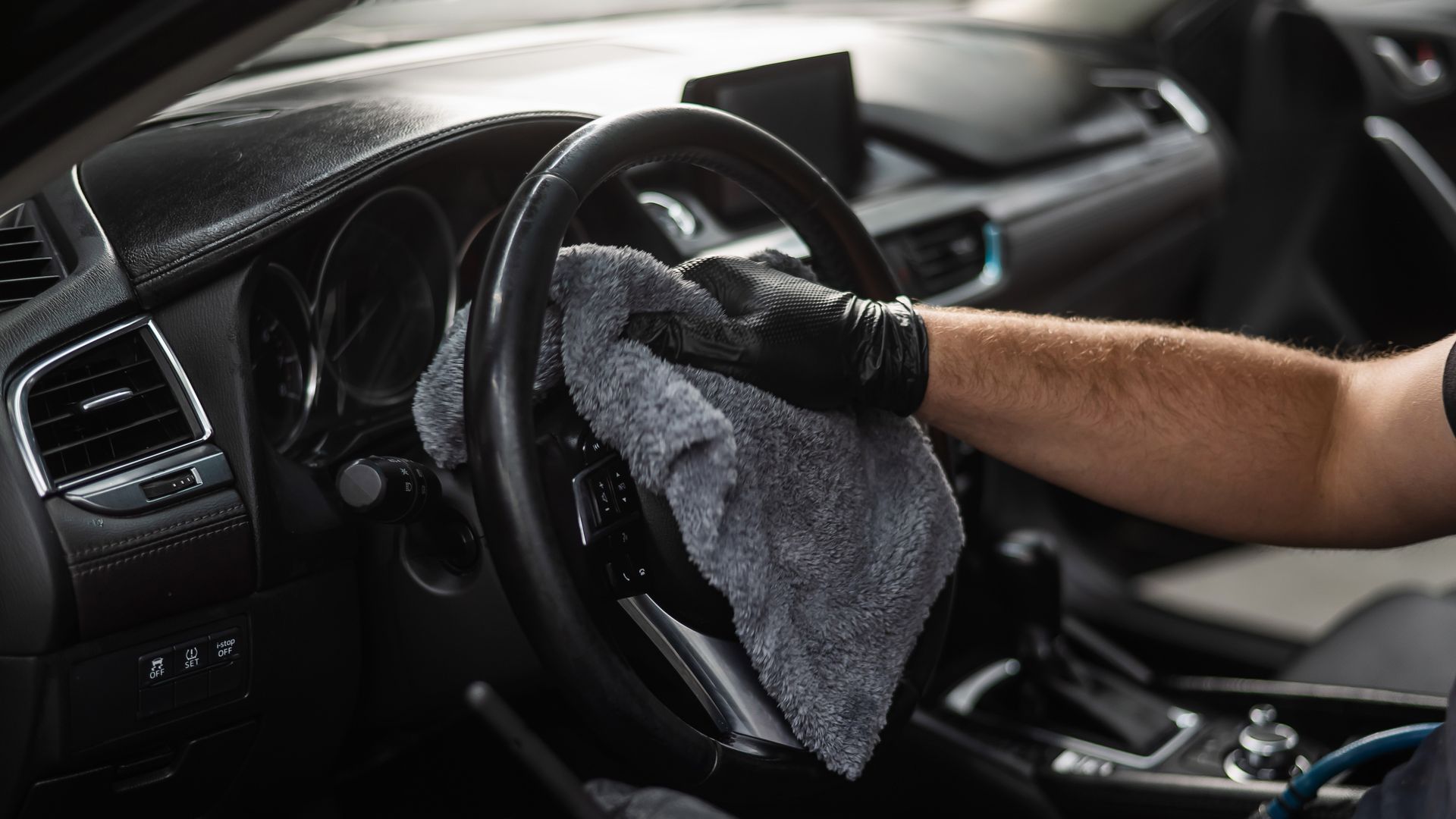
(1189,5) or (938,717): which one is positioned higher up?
(1189,5)

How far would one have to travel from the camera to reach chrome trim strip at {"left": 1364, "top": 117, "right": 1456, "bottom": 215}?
2248mm

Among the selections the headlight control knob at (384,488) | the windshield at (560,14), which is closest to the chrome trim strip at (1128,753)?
the headlight control knob at (384,488)

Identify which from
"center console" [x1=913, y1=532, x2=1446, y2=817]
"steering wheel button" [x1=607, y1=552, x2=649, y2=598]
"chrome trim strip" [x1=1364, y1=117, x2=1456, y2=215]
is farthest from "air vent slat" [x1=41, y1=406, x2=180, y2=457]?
"chrome trim strip" [x1=1364, y1=117, x2=1456, y2=215]

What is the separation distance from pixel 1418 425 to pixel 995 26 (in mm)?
1460

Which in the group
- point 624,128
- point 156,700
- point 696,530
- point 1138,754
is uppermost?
point 624,128

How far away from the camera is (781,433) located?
88cm

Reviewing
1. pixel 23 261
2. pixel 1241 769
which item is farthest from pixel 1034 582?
pixel 23 261

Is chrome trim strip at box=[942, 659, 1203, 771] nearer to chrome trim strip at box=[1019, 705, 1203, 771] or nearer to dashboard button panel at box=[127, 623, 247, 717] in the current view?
chrome trim strip at box=[1019, 705, 1203, 771]

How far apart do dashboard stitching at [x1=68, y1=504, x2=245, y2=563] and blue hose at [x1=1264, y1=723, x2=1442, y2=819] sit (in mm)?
915

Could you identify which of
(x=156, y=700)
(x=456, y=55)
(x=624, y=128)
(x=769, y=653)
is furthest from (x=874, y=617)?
(x=456, y=55)

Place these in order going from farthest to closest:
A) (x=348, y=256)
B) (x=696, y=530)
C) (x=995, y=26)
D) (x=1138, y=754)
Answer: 1. (x=995, y=26)
2. (x=1138, y=754)
3. (x=348, y=256)
4. (x=696, y=530)

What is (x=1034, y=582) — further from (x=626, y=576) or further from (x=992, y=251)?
(x=626, y=576)

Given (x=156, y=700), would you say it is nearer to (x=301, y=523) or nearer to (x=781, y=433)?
(x=301, y=523)

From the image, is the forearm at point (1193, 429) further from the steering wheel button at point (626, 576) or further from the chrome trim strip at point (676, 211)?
the chrome trim strip at point (676, 211)
